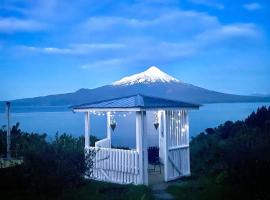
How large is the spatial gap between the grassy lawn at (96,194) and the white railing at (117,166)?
57cm

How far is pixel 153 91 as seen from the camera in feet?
184

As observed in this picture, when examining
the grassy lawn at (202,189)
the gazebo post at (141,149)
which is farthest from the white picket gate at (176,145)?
the gazebo post at (141,149)

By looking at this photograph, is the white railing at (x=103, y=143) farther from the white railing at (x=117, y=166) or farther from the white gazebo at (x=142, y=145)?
the white railing at (x=117, y=166)

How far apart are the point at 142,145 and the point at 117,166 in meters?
1.28

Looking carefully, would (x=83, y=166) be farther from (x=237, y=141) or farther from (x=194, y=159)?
(x=194, y=159)

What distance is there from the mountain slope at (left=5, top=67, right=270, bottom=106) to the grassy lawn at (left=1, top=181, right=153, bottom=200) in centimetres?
1194

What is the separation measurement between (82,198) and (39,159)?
2.25 metres

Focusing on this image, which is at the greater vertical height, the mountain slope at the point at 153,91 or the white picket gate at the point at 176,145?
the mountain slope at the point at 153,91

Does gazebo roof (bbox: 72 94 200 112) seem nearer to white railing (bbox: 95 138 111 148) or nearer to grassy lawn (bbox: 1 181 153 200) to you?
white railing (bbox: 95 138 111 148)

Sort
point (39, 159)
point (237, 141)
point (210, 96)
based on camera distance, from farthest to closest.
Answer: point (210, 96) < point (237, 141) < point (39, 159)

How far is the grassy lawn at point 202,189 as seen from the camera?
29.4 ft

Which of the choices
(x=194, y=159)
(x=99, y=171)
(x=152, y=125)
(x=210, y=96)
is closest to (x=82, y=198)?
(x=99, y=171)

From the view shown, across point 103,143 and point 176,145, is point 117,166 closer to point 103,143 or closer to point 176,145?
point 103,143

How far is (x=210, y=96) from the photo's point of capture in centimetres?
7969
